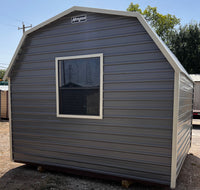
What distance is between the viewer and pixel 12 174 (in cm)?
380

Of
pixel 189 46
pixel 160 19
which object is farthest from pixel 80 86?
pixel 160 19

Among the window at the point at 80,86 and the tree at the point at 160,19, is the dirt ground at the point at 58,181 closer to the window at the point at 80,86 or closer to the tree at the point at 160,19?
the window at the point at 80,86

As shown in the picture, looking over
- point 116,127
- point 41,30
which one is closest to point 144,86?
point 116,127

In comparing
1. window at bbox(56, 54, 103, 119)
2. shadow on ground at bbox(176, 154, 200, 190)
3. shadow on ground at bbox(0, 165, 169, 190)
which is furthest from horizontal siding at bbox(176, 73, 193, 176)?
window at bbox(56, 54, 103, 119)

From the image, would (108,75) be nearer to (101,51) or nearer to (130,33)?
(101,51)

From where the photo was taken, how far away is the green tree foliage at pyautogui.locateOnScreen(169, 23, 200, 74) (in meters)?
19.2

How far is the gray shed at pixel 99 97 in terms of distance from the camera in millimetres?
A: 2812

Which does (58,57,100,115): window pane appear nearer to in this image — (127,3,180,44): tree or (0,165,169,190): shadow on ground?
(0,165,169,190): shadow on ground

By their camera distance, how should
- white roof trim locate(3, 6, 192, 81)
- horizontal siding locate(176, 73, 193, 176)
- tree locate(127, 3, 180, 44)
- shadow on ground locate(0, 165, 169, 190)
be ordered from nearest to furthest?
white roof trim locate(3, 6, 192, 81) < horizontal siding locate(176, 73, 193, 176) < shadow on ground locate(0, 165, 169, 190) < tree locate(127, 3, 180, 44)

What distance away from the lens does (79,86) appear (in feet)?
11.1

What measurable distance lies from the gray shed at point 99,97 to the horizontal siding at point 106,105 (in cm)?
2

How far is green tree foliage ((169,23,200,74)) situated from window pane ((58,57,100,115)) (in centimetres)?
1928

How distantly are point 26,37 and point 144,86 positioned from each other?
286 centimetres

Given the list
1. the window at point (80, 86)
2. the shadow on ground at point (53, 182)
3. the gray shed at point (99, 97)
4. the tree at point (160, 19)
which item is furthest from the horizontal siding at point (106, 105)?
the tree at point (160, 19)
